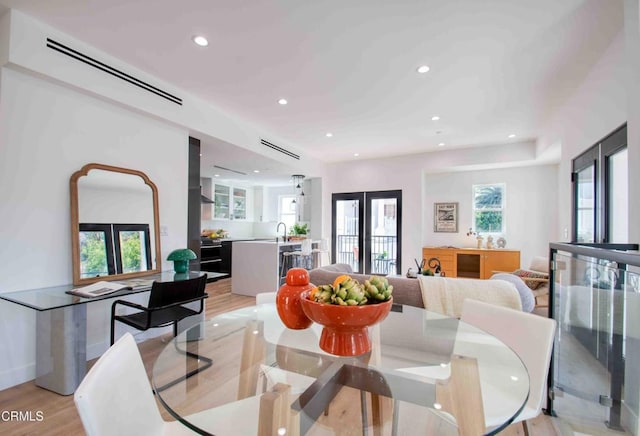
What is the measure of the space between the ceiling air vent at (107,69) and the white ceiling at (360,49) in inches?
5.4

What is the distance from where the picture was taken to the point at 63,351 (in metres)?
2.17

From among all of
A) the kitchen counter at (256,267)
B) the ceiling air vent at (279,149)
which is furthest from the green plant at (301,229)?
the ceiling air vent at (279,149)

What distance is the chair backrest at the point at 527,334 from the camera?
1.39m

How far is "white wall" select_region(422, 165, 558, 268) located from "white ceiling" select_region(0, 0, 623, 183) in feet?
6.61

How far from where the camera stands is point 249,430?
43.3 inches

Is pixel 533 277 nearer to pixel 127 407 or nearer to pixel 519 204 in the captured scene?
pixel 519 204

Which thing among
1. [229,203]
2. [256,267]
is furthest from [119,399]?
[229,203]

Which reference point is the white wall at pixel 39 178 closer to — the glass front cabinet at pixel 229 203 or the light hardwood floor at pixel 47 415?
the light hardwood floor at pixel 47 415

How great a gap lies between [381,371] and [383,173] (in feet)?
18.4

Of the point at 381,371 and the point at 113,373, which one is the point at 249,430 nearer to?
the point at 113,373

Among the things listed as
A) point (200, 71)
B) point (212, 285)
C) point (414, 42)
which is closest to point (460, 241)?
point (414, 42)

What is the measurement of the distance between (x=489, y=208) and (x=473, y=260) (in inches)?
44.9

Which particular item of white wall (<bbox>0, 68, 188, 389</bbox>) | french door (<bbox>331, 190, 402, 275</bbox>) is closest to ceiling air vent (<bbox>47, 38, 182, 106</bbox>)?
white wall (<bbox>0, 68, 188, 389</bbox>)

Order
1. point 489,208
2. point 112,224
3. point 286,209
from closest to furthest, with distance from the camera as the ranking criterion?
point 112,224
point 489,208
point 286,209
